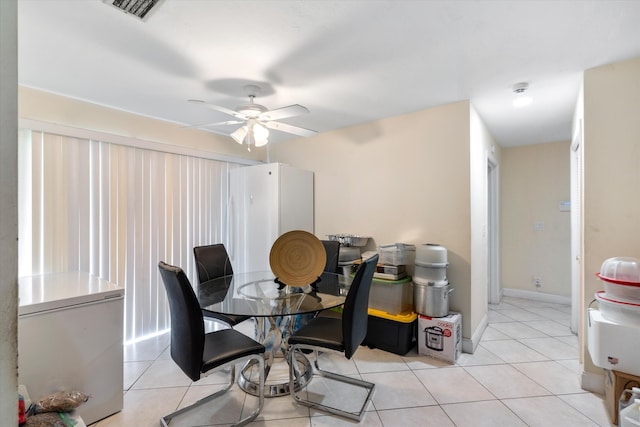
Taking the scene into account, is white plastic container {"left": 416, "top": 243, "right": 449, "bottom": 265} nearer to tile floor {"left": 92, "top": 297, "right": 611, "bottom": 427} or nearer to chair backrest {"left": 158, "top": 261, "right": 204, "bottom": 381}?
tile floor {"left": 92, "top": 297, "right": 611, "bottom": 427}

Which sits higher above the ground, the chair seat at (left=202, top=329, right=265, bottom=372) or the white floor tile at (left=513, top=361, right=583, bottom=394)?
the chair seat at (left=202, top=329, right=265, bottom=372)

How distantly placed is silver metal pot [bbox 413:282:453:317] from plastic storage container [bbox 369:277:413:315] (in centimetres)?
17

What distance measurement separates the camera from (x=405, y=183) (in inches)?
122

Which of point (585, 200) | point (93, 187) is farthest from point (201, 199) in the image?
point (585, 200)

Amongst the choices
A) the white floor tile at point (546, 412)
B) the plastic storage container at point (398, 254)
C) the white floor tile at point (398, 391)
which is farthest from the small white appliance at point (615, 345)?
the plastic storage container at point (398, 254)

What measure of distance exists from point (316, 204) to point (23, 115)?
9.60 ft

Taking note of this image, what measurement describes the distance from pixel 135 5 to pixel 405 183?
2597mm

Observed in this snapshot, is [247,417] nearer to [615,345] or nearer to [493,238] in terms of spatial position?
[615,345]

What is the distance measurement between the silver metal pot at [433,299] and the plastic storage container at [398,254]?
29 cm

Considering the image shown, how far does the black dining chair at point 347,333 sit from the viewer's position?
5.75ft

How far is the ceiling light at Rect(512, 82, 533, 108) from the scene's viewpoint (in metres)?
2.36

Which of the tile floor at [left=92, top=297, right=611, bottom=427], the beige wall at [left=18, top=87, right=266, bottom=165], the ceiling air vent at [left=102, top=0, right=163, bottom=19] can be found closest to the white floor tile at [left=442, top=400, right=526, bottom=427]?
the tile floor at [left=92, top=297, right=611, bottom=427]

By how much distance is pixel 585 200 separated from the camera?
2102 millimetres

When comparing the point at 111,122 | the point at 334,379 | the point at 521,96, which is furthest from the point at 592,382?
the point at 111,122
